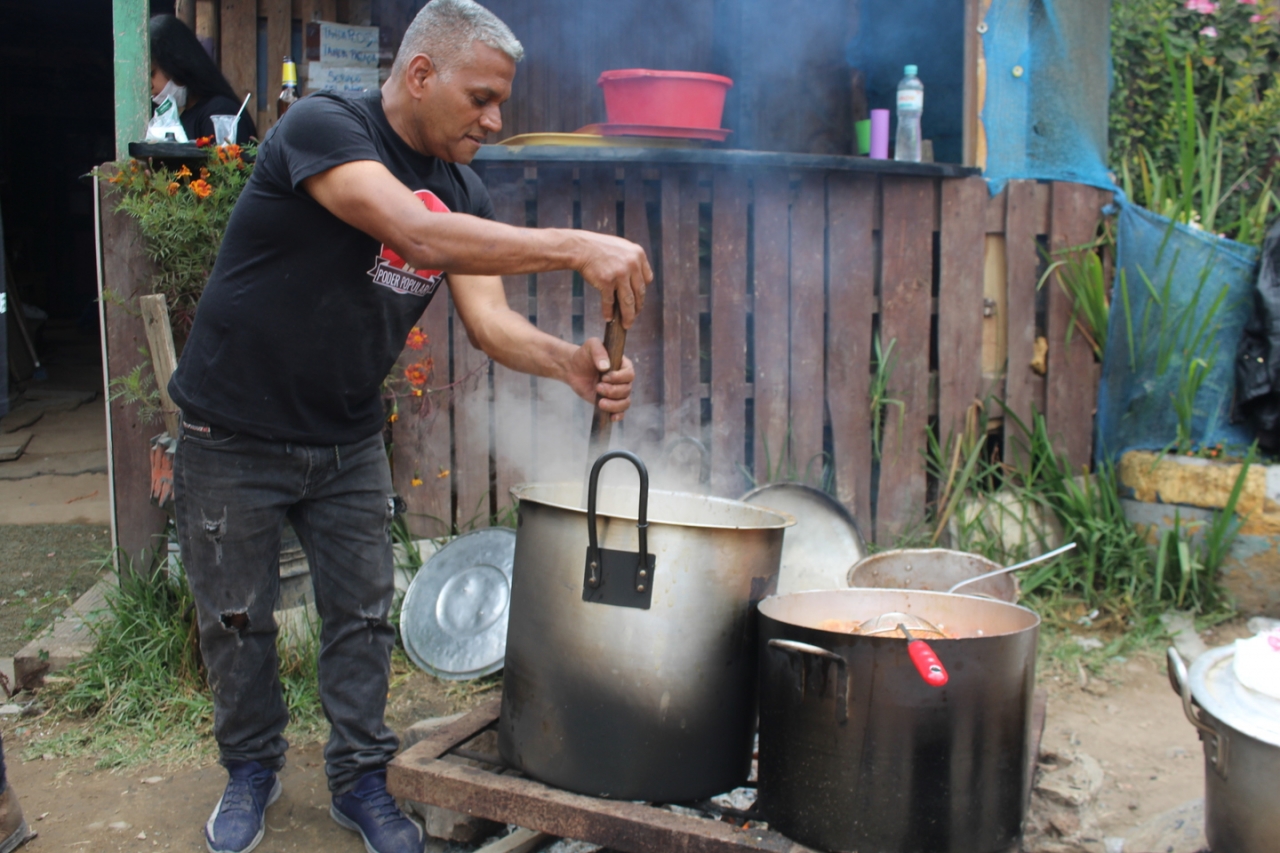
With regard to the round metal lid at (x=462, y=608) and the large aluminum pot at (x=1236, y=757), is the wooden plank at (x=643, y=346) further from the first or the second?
the large aluminum pot at (x=1236, y=757)

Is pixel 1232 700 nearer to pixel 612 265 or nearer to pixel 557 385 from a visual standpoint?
pixel 612 265

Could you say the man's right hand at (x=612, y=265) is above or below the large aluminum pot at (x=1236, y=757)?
above

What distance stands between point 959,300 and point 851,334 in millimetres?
582

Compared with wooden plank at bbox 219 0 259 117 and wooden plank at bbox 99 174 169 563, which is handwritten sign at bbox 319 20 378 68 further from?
wooden plank at bbox 99 174 169 563

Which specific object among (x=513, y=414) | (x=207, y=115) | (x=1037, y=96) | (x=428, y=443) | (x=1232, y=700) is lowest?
(x=1232, y=700)

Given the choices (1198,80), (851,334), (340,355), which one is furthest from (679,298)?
(1198,80)

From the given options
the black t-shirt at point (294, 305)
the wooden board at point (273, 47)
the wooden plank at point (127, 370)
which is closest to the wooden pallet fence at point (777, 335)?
the wooden plank at point (127, 370)

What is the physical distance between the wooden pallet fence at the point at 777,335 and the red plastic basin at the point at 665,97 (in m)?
0.24

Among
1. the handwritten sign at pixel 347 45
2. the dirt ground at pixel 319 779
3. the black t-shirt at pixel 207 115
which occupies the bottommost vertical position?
the dirt ground at pixel 319 779

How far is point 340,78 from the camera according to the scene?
19.5 feet

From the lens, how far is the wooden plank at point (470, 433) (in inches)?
173

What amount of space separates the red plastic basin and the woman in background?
1.72 metres

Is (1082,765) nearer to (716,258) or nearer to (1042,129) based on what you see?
(716,258)

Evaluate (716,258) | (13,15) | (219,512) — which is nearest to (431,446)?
(716,258)
